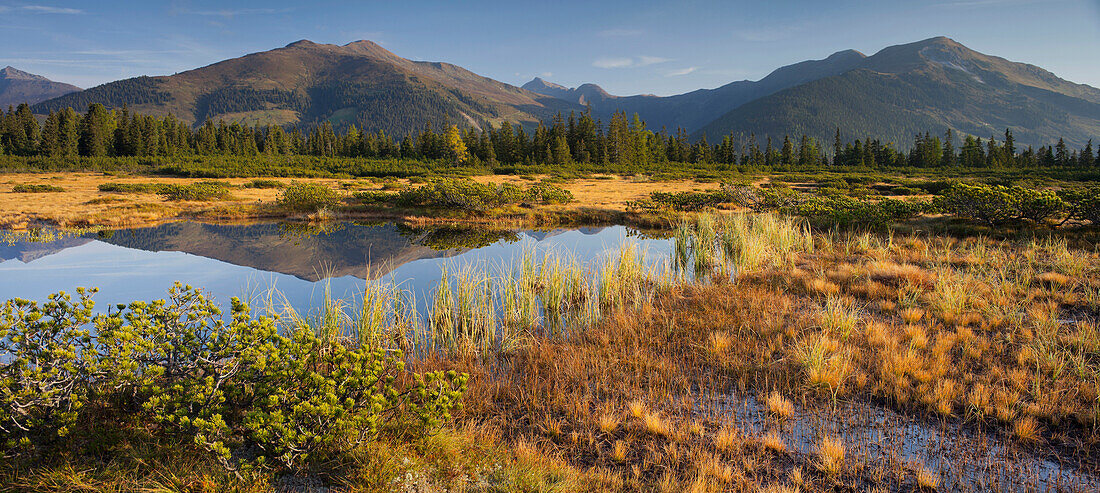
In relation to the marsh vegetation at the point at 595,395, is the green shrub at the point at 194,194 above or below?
above

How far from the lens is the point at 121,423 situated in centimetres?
399

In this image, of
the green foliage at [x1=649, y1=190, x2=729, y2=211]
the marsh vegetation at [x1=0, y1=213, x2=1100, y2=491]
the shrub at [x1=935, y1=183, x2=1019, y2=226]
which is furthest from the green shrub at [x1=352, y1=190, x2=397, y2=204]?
the shrub at [x1=935, y1=183, x2=1019, y2=226]

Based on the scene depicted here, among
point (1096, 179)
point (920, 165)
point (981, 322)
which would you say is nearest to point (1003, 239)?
point (981, 322)

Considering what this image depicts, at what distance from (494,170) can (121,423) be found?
7089 centimetres

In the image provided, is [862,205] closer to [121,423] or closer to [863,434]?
[863,434]

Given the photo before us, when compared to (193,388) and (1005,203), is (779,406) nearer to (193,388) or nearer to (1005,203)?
(193,388)

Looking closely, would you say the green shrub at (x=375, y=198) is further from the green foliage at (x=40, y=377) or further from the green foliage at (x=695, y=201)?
the green foliage at (x=40, y=377)

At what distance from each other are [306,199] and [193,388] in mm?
28132

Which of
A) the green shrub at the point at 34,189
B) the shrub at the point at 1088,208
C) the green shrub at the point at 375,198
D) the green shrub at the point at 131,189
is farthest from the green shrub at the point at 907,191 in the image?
the green shrub at the point at 34,189

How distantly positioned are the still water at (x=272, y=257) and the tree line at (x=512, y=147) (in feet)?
196

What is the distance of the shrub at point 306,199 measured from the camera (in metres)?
28.4

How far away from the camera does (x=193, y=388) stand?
133 inches

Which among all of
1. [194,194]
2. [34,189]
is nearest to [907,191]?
[194,194]

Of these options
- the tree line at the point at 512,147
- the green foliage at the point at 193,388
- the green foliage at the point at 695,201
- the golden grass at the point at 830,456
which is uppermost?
the tree line at the point at 512,147
